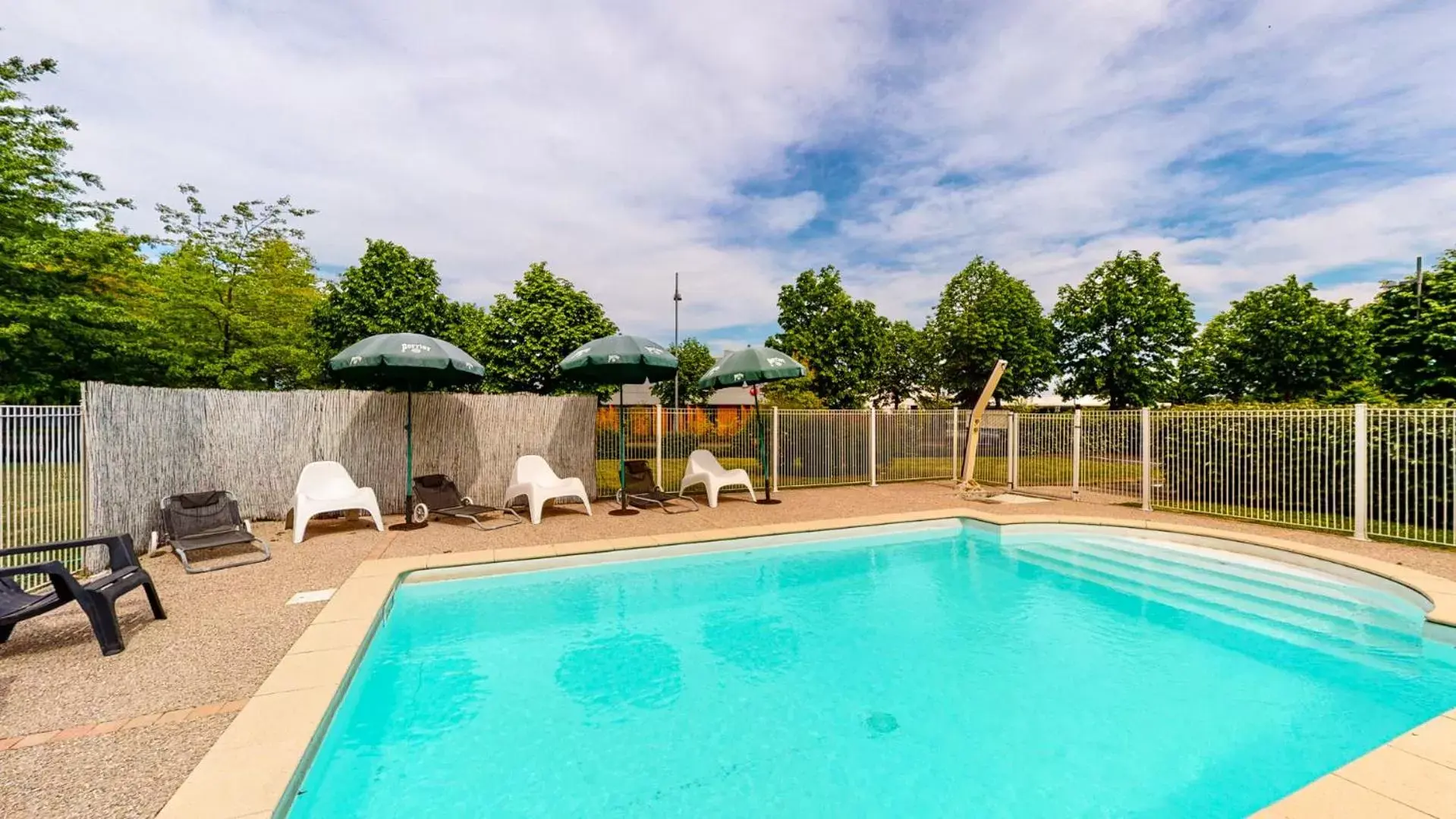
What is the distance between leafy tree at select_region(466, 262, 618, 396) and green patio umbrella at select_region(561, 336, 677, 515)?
5370mm

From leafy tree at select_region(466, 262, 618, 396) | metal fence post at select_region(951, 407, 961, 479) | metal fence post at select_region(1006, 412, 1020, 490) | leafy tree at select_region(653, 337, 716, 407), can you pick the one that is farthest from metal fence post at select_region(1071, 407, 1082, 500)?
leafy tree at select_region(653, 337, 716, 407)

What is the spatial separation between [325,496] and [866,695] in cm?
728

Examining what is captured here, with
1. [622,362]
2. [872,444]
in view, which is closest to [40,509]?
[622,362]

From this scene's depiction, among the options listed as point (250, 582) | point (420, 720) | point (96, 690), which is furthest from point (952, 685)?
point (250, 582)

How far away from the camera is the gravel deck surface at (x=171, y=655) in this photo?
231cm

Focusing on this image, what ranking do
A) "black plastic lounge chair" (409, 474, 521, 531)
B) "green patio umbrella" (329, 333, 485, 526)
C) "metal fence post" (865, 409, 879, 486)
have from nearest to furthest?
1. "green patio umbrella" (329, 333, 485, 526)
2. "black plastic lounge chair" (409, 474, 521, 531)
3. "metal fence post" (865, 409, 879, 486)

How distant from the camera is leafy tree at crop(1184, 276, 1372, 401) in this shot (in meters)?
18.0

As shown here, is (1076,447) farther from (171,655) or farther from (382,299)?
(382,299)

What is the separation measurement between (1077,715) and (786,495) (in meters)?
7.59

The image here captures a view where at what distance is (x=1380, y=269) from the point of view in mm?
15375

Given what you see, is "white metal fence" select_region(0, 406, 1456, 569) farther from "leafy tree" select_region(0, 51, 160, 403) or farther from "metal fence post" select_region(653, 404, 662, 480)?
"leafy tree" select_region(0, 51, 160, 403)

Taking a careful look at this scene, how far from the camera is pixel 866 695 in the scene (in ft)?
12.6

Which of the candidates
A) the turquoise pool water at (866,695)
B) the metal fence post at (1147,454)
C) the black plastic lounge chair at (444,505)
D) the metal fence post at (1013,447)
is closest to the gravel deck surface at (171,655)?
the black plastic lounge chair at (444,505)

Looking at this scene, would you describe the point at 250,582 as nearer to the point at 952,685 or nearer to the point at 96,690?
the point at 96,690
